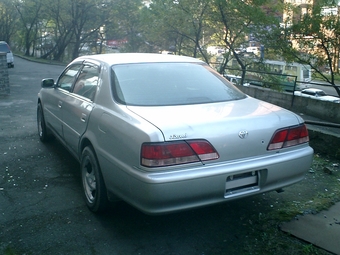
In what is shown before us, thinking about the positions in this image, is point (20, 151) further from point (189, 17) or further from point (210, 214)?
point (189, 17)

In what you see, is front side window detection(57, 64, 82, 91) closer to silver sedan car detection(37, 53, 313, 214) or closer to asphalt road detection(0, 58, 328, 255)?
silver sedan car detection(37, 53, 313, 214)

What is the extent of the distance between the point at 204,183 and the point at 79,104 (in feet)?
6.70

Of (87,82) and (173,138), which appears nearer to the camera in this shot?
(173,138)

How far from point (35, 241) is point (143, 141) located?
1349 mm

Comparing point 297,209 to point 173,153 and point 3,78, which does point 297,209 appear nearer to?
point 173,153

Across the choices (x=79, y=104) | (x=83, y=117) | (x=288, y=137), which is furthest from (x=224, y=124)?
(x=79, y=104)

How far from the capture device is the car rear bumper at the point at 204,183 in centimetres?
327

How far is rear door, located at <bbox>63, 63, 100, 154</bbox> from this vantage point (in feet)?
14.8

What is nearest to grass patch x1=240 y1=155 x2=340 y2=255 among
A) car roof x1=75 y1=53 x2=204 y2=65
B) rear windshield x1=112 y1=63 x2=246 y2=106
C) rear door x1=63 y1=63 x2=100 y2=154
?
rear windshield x1=112 y1=63 x2=246 y2=106

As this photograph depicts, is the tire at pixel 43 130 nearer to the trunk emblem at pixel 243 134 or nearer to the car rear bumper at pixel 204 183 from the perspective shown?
the car rear bumper at pixel 204 183

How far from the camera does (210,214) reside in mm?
4207

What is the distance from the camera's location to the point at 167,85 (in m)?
4.34

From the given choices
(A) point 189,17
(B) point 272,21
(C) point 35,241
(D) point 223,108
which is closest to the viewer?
(C) point 35,241

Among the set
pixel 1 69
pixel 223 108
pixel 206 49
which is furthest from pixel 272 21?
pixel 223 108
